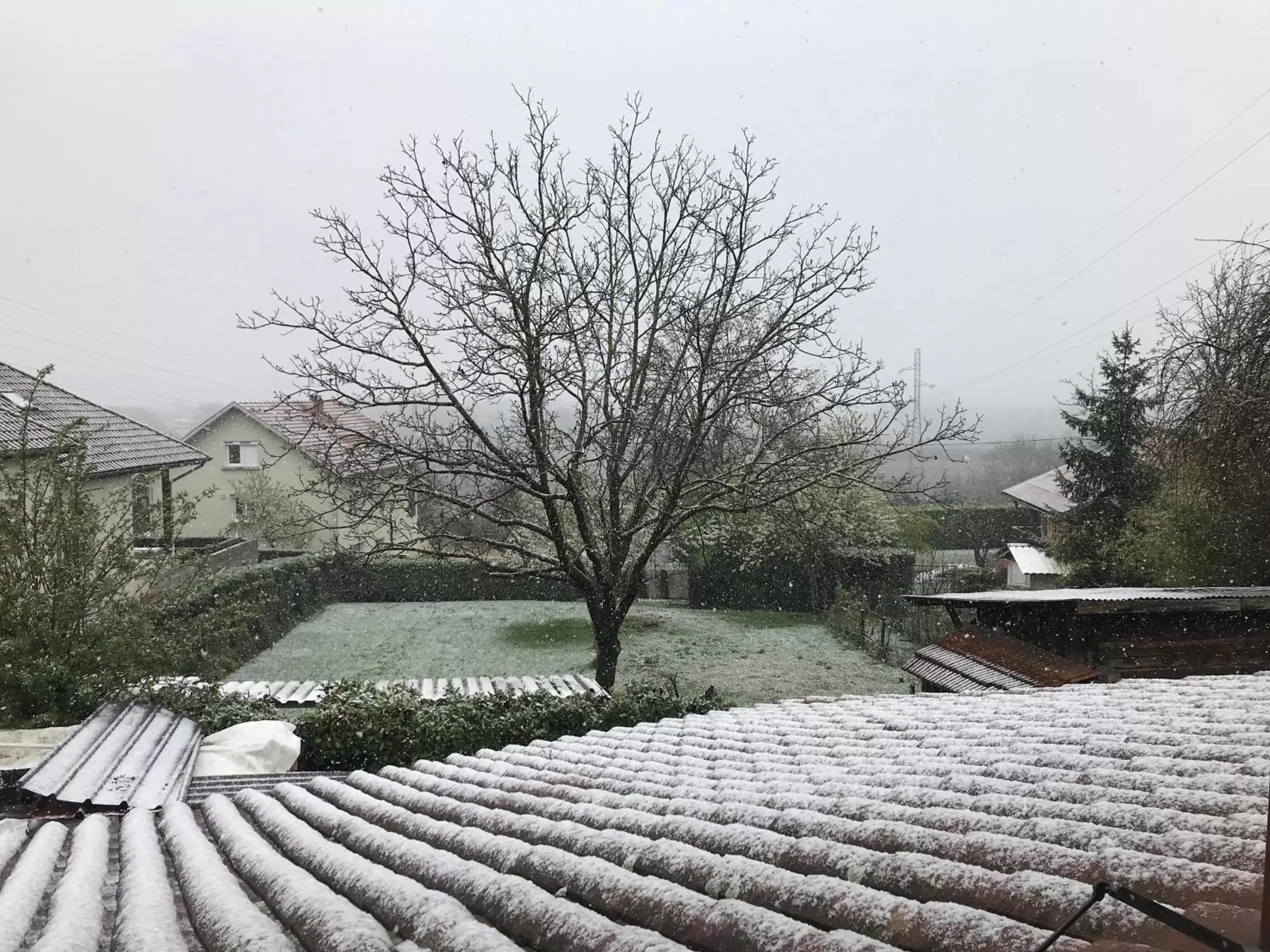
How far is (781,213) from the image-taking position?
48.0ft

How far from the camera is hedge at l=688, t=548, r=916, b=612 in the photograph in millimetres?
22328

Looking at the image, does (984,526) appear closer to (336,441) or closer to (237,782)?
(336,441)

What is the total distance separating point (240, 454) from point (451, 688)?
77.5 ft

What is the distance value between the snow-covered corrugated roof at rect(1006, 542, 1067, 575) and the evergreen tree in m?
0.32

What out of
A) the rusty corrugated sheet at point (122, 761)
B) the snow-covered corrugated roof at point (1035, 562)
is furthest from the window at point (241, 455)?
the snow-covered corrugated roof at point (1035, 562)

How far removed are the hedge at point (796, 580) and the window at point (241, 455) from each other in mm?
16053

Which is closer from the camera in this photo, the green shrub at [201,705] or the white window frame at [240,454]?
the green shrub at [201,705]

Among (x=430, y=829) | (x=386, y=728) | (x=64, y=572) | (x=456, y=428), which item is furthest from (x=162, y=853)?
(x=456, y=428)

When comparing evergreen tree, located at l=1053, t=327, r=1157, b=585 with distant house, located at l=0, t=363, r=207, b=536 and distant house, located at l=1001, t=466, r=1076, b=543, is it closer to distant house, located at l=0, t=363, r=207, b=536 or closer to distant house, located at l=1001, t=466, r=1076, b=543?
distant house, located at l=1001, t=466, r=1076, b=543

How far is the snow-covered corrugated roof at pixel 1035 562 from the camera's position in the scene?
65.7 ft

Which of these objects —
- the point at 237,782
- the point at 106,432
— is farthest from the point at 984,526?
the point at 237,782

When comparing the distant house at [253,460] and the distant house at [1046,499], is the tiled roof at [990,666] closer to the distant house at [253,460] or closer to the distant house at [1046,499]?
the distant house at [253,460]

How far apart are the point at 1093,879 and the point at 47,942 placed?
7.94 feet

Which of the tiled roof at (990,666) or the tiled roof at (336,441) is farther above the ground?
the tiled roof at (336,441)
